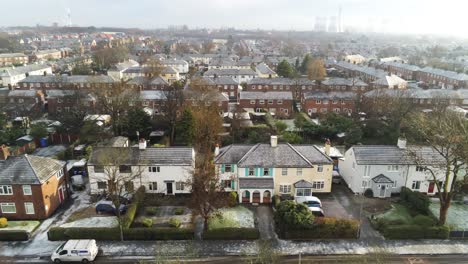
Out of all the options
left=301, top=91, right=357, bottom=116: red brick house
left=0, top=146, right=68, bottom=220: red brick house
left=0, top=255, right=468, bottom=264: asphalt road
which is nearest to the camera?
left=0, top=255, right=468, bottom=264: asphalt road

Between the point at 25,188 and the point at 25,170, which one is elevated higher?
the point at 25,170

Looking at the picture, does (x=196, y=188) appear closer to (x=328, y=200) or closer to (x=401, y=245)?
(x=328, y=200)

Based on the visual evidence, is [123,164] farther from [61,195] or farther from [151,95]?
[151,95]

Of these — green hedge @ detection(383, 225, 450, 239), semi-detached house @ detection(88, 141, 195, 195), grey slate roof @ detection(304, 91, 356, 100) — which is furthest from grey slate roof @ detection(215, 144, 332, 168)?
grey slate roof @ detection(304, 91, 356, 100)

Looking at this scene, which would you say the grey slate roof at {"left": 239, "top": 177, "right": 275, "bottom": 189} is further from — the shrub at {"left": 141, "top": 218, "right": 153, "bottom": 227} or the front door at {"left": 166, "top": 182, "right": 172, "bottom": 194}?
the shrub at {"left": 141, "top": 218, "right": 153, "bottom": 227}

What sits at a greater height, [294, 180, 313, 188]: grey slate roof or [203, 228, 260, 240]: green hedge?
[294, 180, 313, 188]: grey slate roof

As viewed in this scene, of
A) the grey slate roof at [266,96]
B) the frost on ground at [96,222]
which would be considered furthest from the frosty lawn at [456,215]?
the grey slate roof at [266,96]

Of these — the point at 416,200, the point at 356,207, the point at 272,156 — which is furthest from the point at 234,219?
the point at 416,200

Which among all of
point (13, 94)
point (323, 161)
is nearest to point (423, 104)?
point (323, 161)
